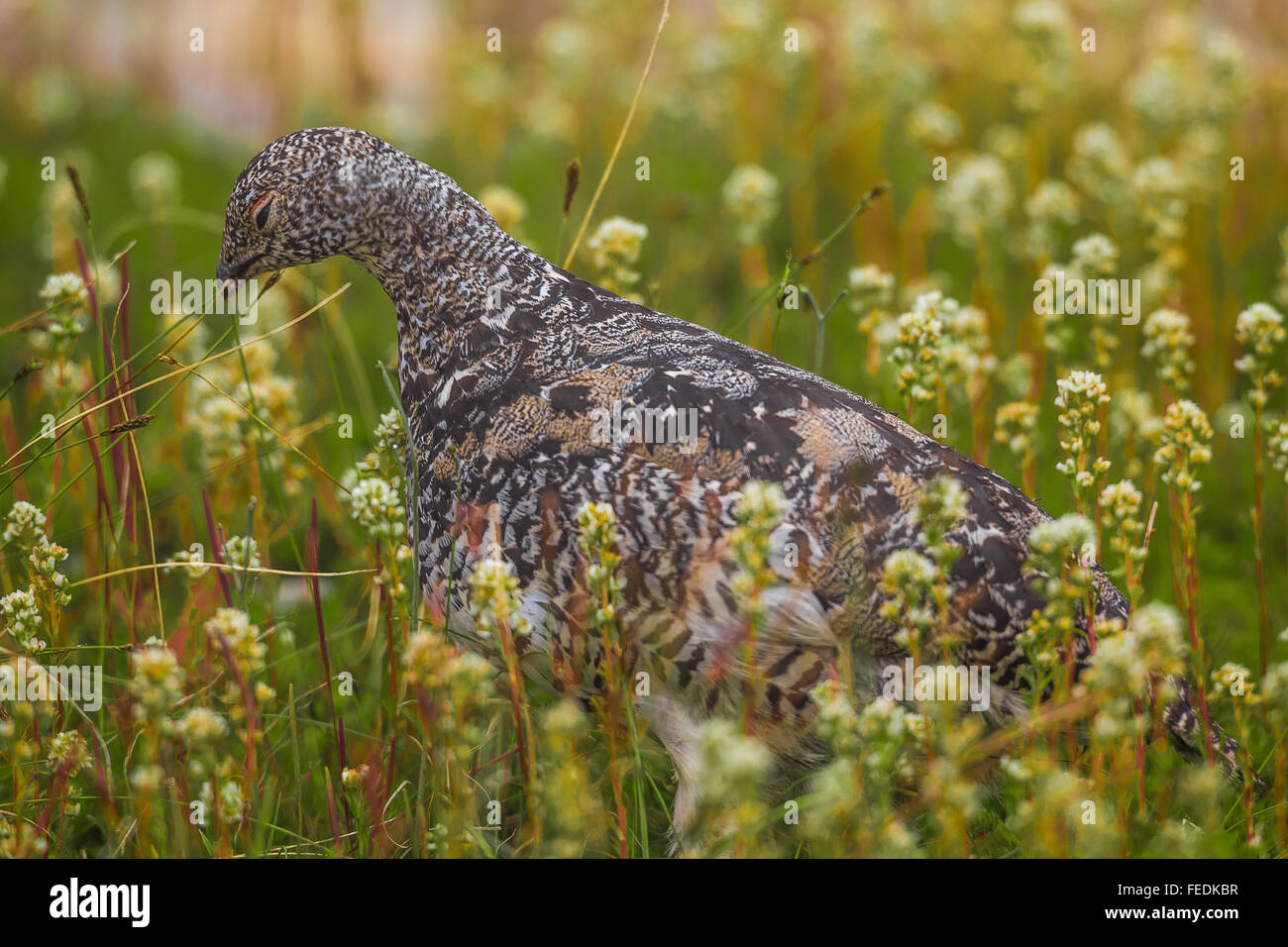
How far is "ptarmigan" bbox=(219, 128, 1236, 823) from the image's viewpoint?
327cm

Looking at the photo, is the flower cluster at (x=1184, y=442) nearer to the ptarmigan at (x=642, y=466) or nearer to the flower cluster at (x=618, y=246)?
the ptarmigan at (x=642, y=466)

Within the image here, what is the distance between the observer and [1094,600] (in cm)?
331

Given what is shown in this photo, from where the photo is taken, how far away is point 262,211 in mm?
3748

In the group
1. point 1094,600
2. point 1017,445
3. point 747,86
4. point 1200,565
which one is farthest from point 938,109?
point 1094,600

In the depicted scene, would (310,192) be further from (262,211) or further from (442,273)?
(442,273)

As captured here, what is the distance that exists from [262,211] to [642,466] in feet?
4.64

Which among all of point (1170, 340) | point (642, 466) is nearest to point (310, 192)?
point (642, 466)

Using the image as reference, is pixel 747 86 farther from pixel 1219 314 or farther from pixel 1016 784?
pixel 1016 784

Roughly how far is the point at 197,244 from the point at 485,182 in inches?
84.1

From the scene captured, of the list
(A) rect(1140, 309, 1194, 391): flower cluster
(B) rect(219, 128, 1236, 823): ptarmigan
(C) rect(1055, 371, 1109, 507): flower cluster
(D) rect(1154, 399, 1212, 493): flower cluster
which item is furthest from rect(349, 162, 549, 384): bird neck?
(A) rect(1140, 309, 1194, 391): flower cluster

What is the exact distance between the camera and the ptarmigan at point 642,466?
3.27 metres

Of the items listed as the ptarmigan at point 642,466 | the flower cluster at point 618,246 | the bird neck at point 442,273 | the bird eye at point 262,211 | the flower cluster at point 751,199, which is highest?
the flower cluster at point 751,199

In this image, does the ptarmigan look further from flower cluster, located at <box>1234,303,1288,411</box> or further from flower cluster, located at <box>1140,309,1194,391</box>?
flower cluster, located at <box>1140,309,1194,391</box>

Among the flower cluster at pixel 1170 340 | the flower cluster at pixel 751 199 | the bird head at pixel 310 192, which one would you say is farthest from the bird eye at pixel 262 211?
the flower cluster at pixel 1170 340
